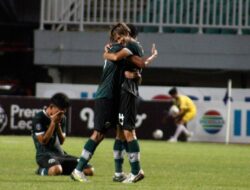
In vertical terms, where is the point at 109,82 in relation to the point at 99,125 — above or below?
above

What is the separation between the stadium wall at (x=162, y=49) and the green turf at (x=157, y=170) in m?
11.3

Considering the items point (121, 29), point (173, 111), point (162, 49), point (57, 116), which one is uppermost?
point (121, 29)

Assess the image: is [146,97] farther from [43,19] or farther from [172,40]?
[43,19]

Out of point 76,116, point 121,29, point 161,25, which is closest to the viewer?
point 121,29

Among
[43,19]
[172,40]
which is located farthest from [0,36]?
[172,40]

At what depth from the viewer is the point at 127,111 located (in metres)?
13.2

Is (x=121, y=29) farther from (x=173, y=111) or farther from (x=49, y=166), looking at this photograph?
(x=173, y=111)

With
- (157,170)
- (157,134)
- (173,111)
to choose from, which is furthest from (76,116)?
(157,170)

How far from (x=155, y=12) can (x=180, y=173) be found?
2117 cm

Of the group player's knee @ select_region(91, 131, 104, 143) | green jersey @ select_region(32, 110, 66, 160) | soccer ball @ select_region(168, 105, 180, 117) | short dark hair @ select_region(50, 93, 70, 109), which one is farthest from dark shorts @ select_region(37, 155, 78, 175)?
soccer ball @ select_region(168, 105, 180, 117)

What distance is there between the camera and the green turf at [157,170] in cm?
1270

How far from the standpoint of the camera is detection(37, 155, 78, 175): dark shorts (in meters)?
14.7

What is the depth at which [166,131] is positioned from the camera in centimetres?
3130

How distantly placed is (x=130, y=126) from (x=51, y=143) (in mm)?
2191
